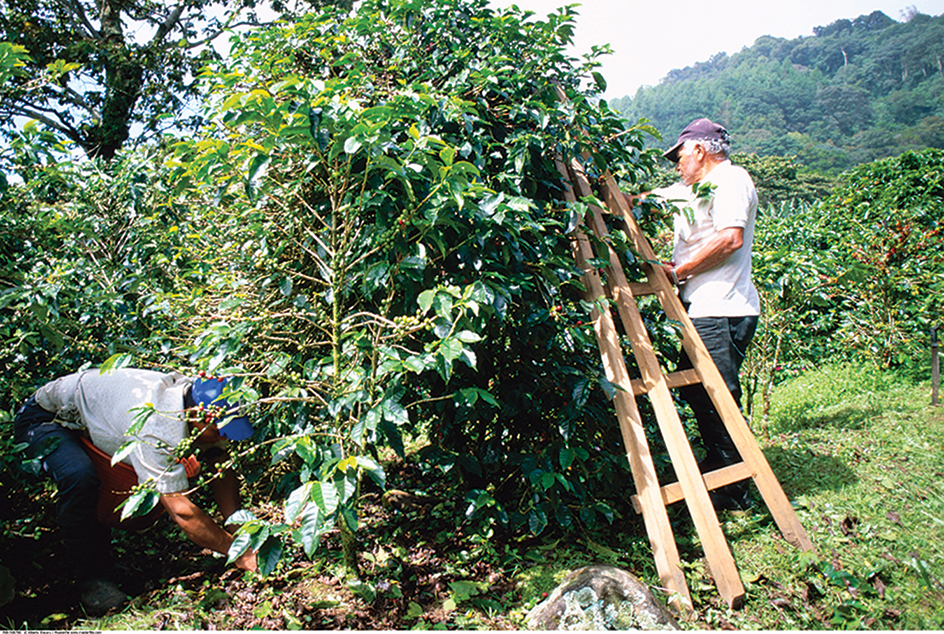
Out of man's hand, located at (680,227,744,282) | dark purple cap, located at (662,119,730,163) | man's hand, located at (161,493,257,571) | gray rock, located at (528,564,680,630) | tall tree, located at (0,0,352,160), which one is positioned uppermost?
tall tree, located at (0,0,352,160)

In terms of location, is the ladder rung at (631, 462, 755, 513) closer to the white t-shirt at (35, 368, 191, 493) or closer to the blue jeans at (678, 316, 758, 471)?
the blue jeans at (678, 316, 758, 471)

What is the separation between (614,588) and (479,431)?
1.03m

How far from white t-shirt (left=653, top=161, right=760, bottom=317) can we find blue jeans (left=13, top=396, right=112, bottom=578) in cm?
321

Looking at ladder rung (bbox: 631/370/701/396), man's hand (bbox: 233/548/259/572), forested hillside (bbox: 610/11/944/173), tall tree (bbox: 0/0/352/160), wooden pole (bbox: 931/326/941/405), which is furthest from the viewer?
forested hillside (bbox: 610/11/944/173)

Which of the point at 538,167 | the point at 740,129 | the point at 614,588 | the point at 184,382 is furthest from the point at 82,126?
the point at 740,129

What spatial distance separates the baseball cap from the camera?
2.24 m

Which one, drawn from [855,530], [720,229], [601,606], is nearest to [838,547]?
[855,530]

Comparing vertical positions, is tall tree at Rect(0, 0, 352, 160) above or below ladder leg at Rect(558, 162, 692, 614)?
above

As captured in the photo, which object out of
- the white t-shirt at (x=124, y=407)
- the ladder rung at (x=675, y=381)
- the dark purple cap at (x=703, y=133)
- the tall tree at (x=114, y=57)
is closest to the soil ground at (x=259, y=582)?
the white t-shirt at (x=124, y=407)

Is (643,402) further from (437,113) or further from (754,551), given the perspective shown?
(437,113)

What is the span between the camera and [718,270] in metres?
2.69

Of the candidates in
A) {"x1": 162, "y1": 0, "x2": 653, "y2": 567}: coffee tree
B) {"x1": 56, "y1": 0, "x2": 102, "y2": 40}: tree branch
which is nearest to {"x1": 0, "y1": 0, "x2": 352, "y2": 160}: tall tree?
{"x1": 56, "y1": 0, "x2": 102, "y2": 40}: tree branch

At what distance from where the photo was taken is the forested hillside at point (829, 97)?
48656mm

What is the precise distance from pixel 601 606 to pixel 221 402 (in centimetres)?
188
